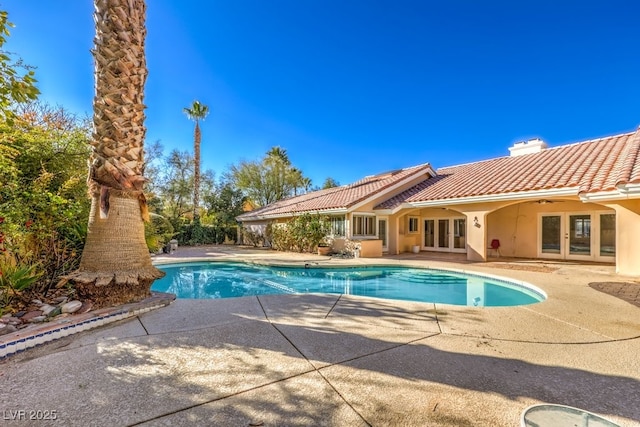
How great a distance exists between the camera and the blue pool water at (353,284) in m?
9.59

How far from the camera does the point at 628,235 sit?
402 inches

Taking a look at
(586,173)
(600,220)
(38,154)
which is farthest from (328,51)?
(600,220)

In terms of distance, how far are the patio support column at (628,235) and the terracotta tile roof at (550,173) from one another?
41.8 inches

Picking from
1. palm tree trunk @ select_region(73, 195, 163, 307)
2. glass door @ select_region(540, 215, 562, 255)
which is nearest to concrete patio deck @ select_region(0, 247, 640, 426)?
palm tree trunk @ select_region(73, 195, 163, 307)

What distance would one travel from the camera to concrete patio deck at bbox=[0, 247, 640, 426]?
2.76m

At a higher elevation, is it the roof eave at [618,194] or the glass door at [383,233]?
the roof eave at [618,194]

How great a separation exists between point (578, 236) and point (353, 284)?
12.5m

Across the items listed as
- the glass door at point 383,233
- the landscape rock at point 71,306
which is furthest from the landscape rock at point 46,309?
the glass door at point 383,233

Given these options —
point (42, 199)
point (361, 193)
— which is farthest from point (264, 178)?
point (42, 199)

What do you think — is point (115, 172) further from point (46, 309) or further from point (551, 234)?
point (551, 234)

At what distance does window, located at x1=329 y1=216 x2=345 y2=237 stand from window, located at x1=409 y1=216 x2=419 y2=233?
5.44 m

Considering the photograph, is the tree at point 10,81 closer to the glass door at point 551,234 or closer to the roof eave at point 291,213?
the roof eave at point 291,213

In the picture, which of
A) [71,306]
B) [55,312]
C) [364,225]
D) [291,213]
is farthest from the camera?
[291,213]

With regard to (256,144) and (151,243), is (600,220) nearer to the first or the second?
(151,243)
